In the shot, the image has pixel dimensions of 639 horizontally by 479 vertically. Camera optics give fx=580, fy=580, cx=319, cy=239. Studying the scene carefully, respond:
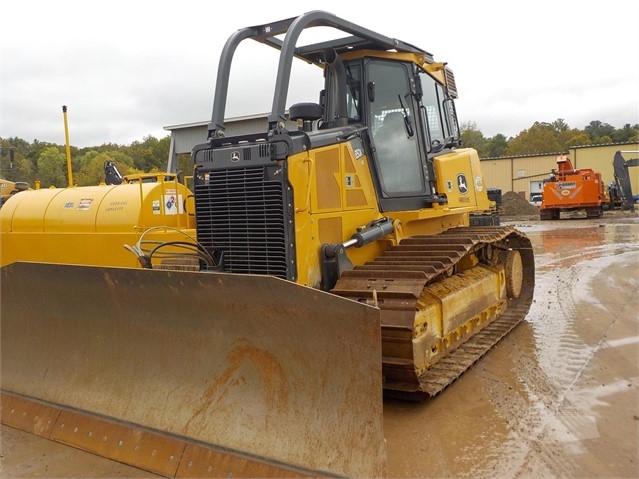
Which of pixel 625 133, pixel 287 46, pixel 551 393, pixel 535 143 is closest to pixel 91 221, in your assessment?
pixel 287 46

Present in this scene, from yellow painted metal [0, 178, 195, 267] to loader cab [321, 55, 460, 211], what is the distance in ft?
9.34

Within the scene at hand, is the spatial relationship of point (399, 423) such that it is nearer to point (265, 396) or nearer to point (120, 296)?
point (265, 396)

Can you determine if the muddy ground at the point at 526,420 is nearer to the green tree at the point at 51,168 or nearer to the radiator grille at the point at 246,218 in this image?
the radiator grille at the point at 246,218

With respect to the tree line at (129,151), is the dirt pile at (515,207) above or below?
below

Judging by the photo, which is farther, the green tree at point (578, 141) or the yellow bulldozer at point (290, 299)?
the green tree at point (578, 141)

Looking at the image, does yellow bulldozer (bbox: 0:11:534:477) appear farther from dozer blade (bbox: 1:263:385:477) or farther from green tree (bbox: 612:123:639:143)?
green tree (bbox: 612:123:639:143)

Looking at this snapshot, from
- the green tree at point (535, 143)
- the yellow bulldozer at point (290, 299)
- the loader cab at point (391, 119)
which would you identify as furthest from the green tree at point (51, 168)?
the green tree at point (535, 143)

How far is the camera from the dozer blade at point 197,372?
3.08 m

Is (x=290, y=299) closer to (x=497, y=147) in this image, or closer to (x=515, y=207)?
(x=515, y=207)

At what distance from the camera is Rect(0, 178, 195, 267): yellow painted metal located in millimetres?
7648

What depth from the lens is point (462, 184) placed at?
6.34 m

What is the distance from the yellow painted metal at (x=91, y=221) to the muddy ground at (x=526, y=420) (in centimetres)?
386

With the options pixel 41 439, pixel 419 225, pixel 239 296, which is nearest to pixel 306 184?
pixel 239 296

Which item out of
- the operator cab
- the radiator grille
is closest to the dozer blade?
the radiator grille
